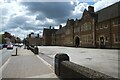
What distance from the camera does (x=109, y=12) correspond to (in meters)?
55.4

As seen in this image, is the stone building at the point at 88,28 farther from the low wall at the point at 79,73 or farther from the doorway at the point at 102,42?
the low wall at the point at 79,73

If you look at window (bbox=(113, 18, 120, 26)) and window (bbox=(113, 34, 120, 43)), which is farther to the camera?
window (bbox=(113, 18, 120, 26))

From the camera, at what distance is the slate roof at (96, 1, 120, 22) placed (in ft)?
168

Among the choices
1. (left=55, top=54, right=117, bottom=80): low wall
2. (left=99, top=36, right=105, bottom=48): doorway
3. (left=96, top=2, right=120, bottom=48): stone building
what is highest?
(left=96, top=2, right=120, bottom=48): stone building

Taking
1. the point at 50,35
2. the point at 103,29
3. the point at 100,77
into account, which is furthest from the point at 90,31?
the point at 50,35

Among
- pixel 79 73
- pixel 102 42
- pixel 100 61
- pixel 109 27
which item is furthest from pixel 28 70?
pixel 102 42

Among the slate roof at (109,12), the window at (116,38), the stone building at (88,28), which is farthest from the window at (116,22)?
the stone building at (88,28)

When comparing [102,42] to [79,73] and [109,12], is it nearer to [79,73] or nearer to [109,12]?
[109,12]

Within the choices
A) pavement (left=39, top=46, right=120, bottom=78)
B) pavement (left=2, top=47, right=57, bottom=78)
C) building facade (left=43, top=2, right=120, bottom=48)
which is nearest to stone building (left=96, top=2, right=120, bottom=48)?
building facade (left=43, top=2, right=120, bottom=48)

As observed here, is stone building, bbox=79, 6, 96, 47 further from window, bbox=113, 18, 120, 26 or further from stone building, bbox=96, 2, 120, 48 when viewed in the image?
window, bbox=113, 18, 120, 26

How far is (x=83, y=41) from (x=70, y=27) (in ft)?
69.5

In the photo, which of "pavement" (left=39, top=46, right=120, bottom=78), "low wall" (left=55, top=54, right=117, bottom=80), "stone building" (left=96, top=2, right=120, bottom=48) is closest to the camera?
"low wall" (left=55, top=54, right=117, bottom=80)

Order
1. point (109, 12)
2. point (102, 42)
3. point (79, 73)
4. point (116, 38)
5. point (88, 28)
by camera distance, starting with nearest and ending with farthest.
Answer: point (79, 73) < point (116, 38) < point (109, 12) < point (102, 42) < point (88, 28)

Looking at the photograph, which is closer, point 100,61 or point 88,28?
point 100,61
